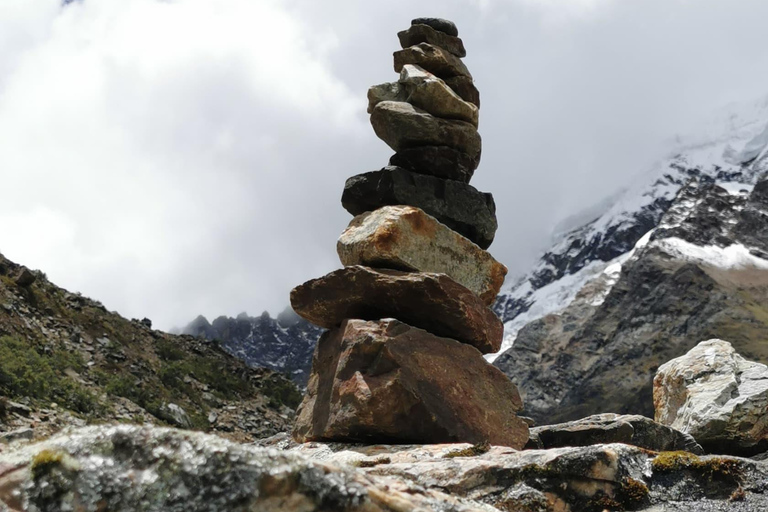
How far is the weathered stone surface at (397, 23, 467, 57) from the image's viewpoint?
1703cm

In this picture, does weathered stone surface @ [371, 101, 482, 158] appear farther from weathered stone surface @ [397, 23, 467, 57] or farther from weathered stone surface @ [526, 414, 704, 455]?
weathered stone surface @ [526, 414, 704, 455]

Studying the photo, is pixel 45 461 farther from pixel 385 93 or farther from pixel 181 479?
pixel 385 93

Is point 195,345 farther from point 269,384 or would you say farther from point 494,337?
point 494,337

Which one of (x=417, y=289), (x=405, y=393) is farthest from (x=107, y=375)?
(x=405, y=393)

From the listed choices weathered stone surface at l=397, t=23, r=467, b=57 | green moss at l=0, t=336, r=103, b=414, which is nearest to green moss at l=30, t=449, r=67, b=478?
weathered stone surface at l=397, t=23, r=467, b=57

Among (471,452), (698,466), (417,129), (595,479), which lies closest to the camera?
(595,479)

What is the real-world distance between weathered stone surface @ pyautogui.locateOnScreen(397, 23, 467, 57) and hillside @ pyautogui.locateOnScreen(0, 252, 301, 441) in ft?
47.8

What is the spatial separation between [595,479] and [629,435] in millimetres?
4077

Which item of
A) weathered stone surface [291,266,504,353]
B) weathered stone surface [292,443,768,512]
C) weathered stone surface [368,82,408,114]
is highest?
weathered stone surface [368,82,408,114]

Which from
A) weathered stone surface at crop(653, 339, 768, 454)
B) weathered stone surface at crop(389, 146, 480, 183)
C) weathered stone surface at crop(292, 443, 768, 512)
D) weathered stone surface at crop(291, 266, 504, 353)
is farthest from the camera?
weathered stone surface at crop(389, 146, 480, 183)

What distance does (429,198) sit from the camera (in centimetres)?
1462

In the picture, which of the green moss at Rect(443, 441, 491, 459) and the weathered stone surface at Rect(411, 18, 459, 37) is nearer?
the green moss at Rect(443, 441, 491, 459)

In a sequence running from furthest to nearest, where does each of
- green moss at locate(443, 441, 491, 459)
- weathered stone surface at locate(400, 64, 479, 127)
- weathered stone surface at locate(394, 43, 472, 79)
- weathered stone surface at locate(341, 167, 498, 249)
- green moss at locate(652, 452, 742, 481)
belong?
1. weathered stone surface at locate(394, 43, 472, 79)
2. weathered stone surface at locate(400, 64, 479, 127)
3. weathered stone surface at locate(341, 167, 498, 249)
4. green moss at locate(443, 441, 491, 459)
5. green moss at locate(652, 452, 742, 481)

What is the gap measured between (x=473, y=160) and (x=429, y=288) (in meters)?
4.59
